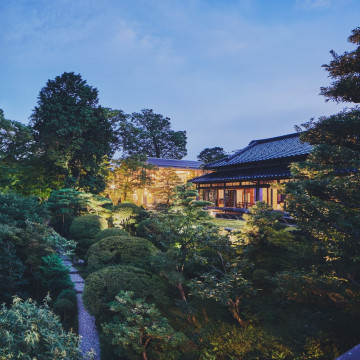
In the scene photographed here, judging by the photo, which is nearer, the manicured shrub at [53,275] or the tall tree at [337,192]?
the tall tree at [337,192]

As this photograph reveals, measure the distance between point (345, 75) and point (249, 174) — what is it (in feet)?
32.3

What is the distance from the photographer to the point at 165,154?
5084 centimetres

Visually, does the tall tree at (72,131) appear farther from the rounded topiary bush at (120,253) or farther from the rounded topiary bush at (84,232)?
the rounded topiary bush at (120,253)

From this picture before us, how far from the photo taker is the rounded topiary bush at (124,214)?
16406mm

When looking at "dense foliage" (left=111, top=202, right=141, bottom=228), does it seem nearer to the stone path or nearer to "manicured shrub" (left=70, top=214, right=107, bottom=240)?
"manicured shrub" (left=70, top=214, right=107, bottom=240)

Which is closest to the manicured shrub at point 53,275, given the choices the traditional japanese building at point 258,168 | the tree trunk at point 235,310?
the tree trunk at point 235,310

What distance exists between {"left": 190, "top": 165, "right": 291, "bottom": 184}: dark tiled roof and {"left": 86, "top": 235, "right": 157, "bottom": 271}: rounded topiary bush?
800 centimetres

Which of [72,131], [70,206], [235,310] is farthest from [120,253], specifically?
[72,131]

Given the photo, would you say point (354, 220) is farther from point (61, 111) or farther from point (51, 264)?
point (61, 111)

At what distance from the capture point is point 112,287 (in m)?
6.80

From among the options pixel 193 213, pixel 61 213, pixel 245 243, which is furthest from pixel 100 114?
pixel 245 243

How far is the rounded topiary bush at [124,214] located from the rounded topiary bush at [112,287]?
9224 mm

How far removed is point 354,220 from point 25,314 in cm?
649

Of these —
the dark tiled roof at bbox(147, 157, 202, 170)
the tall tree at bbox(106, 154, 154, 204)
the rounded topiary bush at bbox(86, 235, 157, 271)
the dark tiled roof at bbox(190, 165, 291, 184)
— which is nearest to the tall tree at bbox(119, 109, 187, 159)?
the dark tiled roof at bbox(147, 157, 202, 170)
